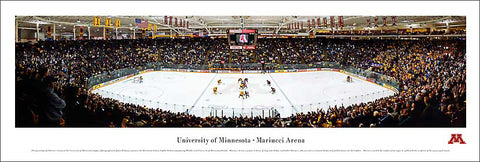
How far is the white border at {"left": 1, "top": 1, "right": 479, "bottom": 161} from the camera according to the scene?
6664 mm

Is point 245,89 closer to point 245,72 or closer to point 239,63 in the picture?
point 245,72

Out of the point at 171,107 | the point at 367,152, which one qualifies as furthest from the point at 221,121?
the point at 171,107

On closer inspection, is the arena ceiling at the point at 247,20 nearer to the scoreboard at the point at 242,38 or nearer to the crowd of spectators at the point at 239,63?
the scoreboard at the point at 242,38

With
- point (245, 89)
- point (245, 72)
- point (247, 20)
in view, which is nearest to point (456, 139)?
point (245, 89)

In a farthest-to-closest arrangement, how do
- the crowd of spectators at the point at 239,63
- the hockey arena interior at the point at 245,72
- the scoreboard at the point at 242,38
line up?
the scoreboard at the point at 242,38 < the hockey arena interior at the point at 245,72 < the crowd of spectators at the point at 239,63

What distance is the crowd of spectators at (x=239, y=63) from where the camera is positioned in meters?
6.61

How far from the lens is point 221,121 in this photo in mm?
7684

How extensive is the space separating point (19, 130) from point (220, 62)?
18609 mm

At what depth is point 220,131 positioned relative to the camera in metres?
6.98

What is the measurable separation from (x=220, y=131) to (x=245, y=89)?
1004cm

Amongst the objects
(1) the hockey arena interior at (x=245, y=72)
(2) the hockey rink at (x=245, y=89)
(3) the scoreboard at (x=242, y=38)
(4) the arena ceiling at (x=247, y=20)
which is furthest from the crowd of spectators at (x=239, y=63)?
(3) the scoreboard at (x=242, y=38)

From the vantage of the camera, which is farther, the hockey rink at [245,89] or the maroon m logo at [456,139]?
the hockey rink at [245,89]

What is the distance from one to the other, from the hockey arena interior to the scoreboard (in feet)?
0.23

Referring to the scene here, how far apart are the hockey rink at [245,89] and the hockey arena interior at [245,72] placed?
0.07 m
